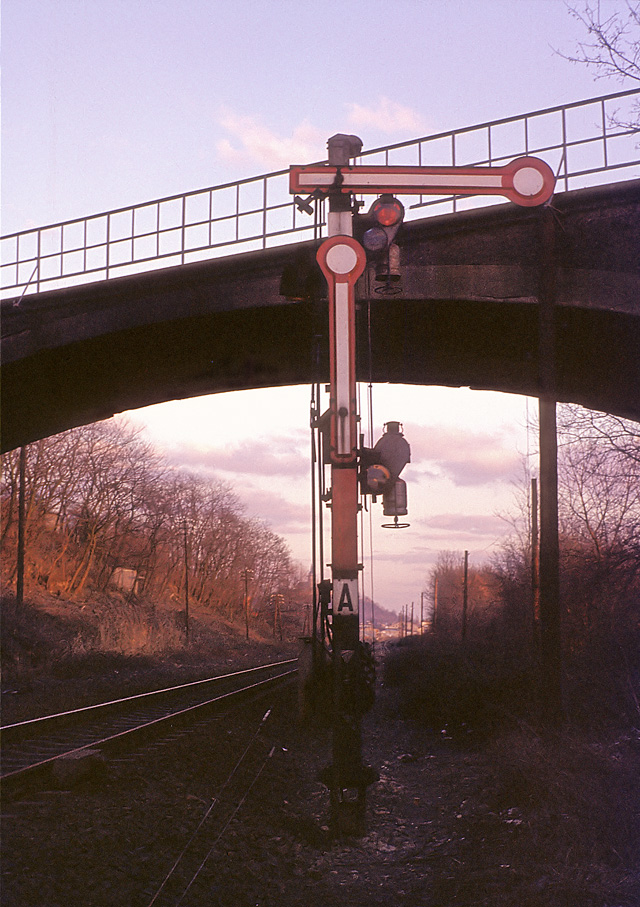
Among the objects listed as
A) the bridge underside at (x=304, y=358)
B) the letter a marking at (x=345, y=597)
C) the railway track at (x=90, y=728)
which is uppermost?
the bridge underside at (x=304, y=358)

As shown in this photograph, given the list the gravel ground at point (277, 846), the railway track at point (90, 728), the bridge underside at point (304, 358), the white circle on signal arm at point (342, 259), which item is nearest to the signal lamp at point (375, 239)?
the white circle on signal arm at point (342, 259)

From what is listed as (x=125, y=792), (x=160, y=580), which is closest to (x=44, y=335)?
(x=125, y=792)

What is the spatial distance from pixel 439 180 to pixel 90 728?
9789 mm

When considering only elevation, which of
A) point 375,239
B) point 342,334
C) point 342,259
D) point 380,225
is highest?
point 380,225

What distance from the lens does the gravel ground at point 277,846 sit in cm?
515

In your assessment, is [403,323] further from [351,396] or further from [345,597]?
[345,597]

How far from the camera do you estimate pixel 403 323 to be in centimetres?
1424

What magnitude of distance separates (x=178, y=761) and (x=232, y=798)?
178 cm

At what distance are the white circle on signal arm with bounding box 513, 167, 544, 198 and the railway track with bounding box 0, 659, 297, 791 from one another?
24.0 ft

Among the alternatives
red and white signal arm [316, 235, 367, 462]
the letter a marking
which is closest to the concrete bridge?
red and white signal arm [316, 235, 367, 462]

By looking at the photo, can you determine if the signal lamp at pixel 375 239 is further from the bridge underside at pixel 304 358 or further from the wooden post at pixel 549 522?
the bridge underside at pixel 304 358

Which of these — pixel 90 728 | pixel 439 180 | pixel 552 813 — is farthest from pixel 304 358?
pixel 552 813

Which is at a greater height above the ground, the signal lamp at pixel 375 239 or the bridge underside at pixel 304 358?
the bridge underside at pixel 304 358

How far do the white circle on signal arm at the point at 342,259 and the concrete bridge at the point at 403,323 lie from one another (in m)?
3.92
